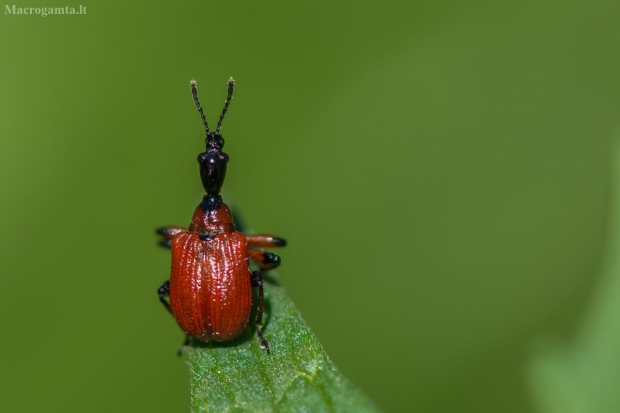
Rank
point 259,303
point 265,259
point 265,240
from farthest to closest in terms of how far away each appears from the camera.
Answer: point 265,240
point 265,259
point 259,303

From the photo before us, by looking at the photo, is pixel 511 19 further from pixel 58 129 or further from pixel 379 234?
pixel 58 129

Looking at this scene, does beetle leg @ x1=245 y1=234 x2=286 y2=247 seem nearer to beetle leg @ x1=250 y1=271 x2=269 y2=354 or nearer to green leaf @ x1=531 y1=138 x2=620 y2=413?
beetle leg @ x1=250 y1=271 x2=269 y2=354

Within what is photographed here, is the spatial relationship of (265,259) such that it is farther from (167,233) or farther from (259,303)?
(167,233)

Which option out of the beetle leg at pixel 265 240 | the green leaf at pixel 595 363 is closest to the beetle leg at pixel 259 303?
the beetle leg at pixel 265 240

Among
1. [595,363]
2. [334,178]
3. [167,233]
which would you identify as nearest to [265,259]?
[167,233]

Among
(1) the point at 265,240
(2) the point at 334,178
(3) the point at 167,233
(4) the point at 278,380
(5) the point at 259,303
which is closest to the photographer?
(4) the point at 278,380

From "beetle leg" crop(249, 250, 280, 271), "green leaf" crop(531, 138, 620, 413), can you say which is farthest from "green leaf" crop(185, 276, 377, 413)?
"green leaf" crop(531, 138, 620, 413)
